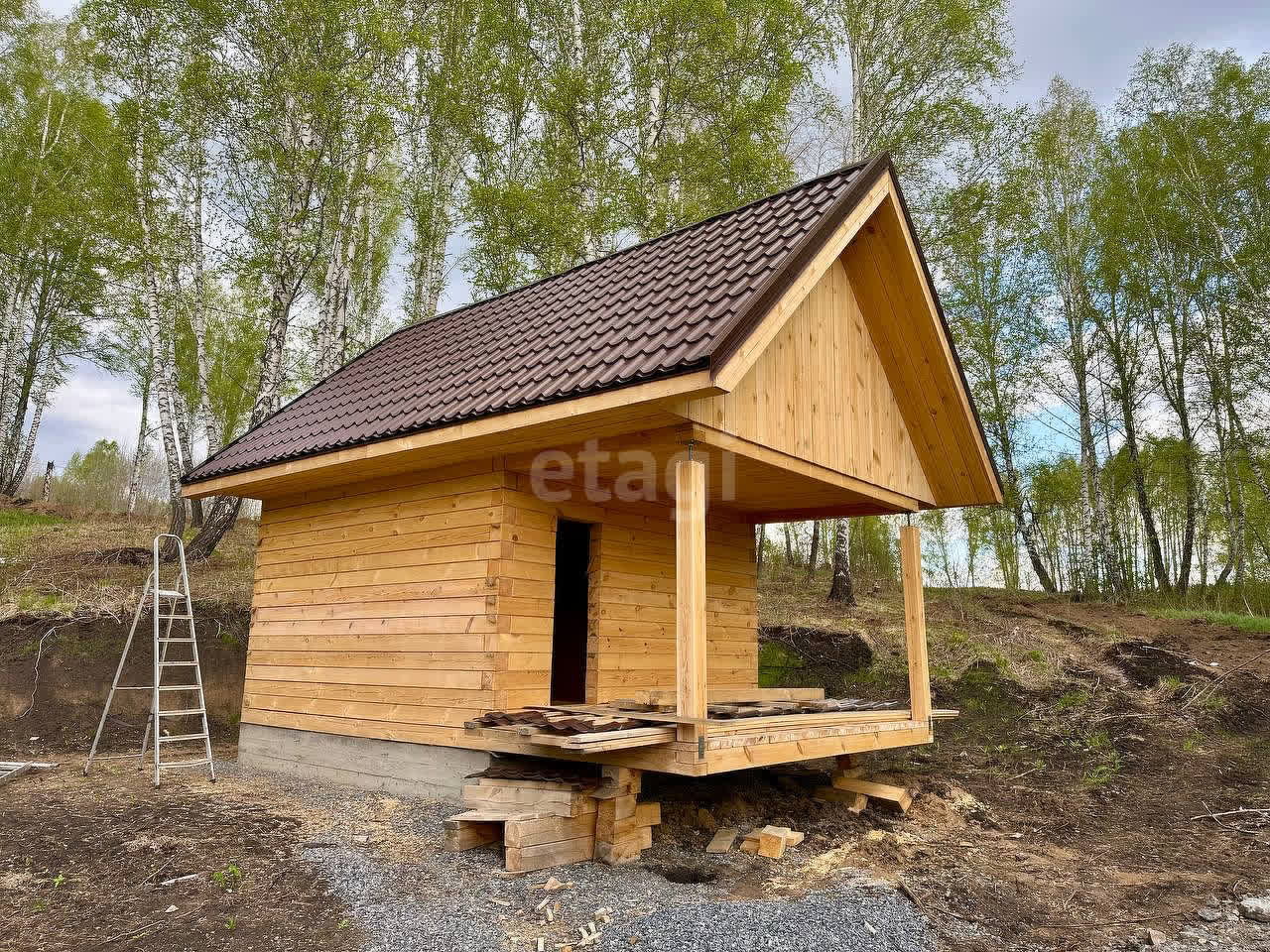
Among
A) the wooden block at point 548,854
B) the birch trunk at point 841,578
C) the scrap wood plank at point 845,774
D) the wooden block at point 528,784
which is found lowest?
the scrap wood plank at point 845,774

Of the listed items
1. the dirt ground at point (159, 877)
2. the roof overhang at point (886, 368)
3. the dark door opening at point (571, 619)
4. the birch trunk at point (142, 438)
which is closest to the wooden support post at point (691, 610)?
the roof overhang at point (886, 368)

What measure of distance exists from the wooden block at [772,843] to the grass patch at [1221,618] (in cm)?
936

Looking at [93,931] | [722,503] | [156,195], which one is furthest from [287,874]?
[156,195]

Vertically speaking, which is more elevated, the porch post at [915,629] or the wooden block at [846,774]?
the porch post at [915,629]

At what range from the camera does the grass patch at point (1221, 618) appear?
1081 centimetres

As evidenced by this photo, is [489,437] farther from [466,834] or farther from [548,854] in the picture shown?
[548,854]

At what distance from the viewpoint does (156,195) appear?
1223cm

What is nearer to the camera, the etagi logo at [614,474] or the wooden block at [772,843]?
the wooden block at [772,843]

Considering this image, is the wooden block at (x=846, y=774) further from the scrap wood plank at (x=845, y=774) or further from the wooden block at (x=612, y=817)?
the wooden block at (x=612, y=817)

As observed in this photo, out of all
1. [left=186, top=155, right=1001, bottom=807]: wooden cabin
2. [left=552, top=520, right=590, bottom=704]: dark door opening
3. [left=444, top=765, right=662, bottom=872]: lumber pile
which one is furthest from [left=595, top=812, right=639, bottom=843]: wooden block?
[left=552, top=520, right=590, bottom=704]: dark door opening

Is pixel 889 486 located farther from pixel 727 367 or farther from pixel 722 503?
pixel 727 367

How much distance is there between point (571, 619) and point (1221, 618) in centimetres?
973

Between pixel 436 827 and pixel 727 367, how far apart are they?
3.67 meters

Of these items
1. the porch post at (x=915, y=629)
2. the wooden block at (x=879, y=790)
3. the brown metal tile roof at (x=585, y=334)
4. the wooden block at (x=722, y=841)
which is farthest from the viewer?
the porch post at (x=915, y=629)
